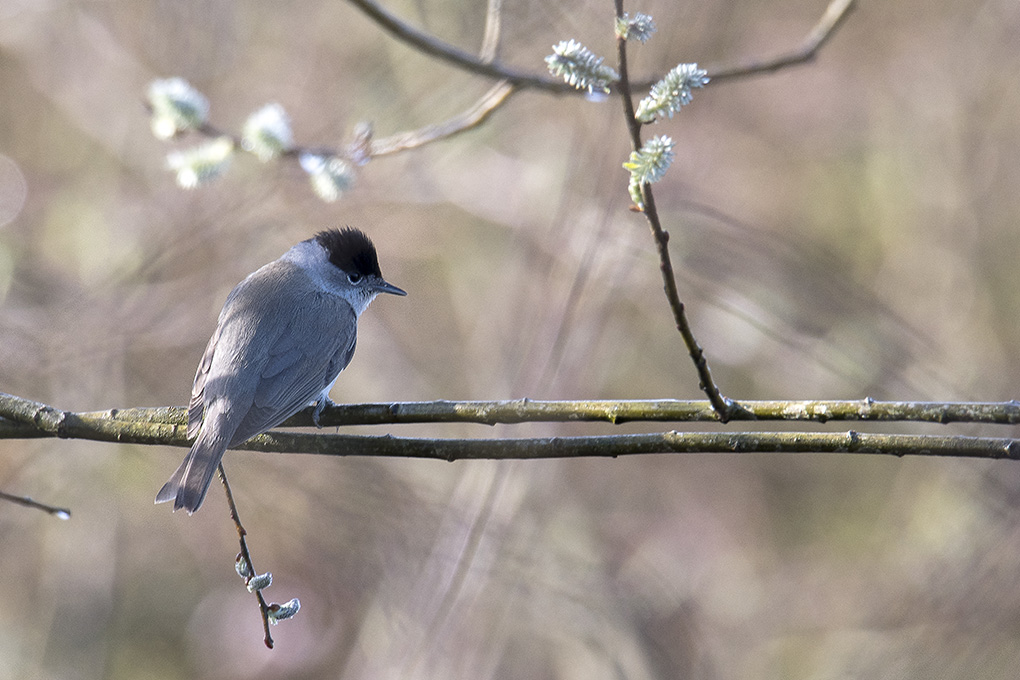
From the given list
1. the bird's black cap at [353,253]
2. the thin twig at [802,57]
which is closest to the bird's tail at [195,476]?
the bird's black cap at [353,253]

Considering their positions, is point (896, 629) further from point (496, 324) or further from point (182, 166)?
point (182, 166)

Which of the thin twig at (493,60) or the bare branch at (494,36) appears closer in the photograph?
the thin twig at (493,60)

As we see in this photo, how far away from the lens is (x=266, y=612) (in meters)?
2.30

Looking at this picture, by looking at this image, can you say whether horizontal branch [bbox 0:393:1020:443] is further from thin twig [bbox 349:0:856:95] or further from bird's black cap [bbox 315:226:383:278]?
bird's black cap [bbox 315:226:383:278]

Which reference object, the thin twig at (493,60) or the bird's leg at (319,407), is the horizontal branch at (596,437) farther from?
the thin twig at (493,60)

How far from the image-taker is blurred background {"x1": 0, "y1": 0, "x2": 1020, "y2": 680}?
5.43 metres

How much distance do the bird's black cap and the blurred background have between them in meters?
1.20

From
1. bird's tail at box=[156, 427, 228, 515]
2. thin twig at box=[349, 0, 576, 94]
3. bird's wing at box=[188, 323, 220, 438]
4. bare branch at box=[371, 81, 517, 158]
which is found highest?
bare branch at box=[371, 81, 517, 158]

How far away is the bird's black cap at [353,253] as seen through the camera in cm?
413

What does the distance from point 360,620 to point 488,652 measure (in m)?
1.49

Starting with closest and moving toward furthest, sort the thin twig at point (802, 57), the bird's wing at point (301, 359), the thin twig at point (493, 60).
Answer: the thin twig at point (493, 60), the thin twig at point (802, 57), the bird's wing at point (301, 359)

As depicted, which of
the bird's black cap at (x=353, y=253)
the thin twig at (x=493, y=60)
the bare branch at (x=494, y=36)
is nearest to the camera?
the thin twig at (x=493, y=60)

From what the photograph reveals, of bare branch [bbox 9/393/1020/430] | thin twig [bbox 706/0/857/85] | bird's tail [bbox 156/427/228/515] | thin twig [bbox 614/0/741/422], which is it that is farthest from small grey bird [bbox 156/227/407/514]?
thin twig [bbox 706/0/857/85]

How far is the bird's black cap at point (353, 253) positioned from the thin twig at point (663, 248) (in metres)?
2.33
